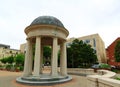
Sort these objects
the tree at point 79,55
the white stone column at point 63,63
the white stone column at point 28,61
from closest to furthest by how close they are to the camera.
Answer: the white stone column at point 28,61 < the white stone column at point 63,63 < the tree at point 79,55

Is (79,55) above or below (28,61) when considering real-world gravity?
above

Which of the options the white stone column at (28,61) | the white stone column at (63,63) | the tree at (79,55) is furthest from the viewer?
the tree at (79,55)

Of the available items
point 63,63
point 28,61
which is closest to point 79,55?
point 63,63

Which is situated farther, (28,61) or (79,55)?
(79,55)

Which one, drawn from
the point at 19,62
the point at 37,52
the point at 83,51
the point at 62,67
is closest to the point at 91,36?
→ the point at 83,51

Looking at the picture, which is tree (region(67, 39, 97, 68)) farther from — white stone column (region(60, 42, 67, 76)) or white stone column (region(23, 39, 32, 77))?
white stone column (region(23, 39, 32, 77))

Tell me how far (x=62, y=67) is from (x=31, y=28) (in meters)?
7.14

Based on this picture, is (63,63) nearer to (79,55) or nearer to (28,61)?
(28,61)

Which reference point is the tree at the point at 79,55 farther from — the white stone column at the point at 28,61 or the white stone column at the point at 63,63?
the white stone column at the point at 28,61

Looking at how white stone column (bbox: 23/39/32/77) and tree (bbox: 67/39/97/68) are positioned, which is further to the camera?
tree (bbox: 67/39/97/68)

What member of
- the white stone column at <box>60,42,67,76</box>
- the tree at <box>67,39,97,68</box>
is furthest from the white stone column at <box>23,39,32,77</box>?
the tree at <box>67,39,97,68</box>

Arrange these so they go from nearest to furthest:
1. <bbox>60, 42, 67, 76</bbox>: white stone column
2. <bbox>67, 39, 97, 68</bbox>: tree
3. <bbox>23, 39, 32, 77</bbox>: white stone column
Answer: <bbox>23, 39, 32, 77</bbox>: white stone column → <bbox>60, 42, 67, 76</bbox>: white stone column → <bbox>67, 39, 97, 68</bbox>: tree

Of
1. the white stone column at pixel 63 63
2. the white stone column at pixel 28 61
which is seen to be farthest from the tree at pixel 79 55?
the white stone column at pixel 28 61

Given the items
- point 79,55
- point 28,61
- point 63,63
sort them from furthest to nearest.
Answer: point 79,55 < point 63,63 < point 28,61
